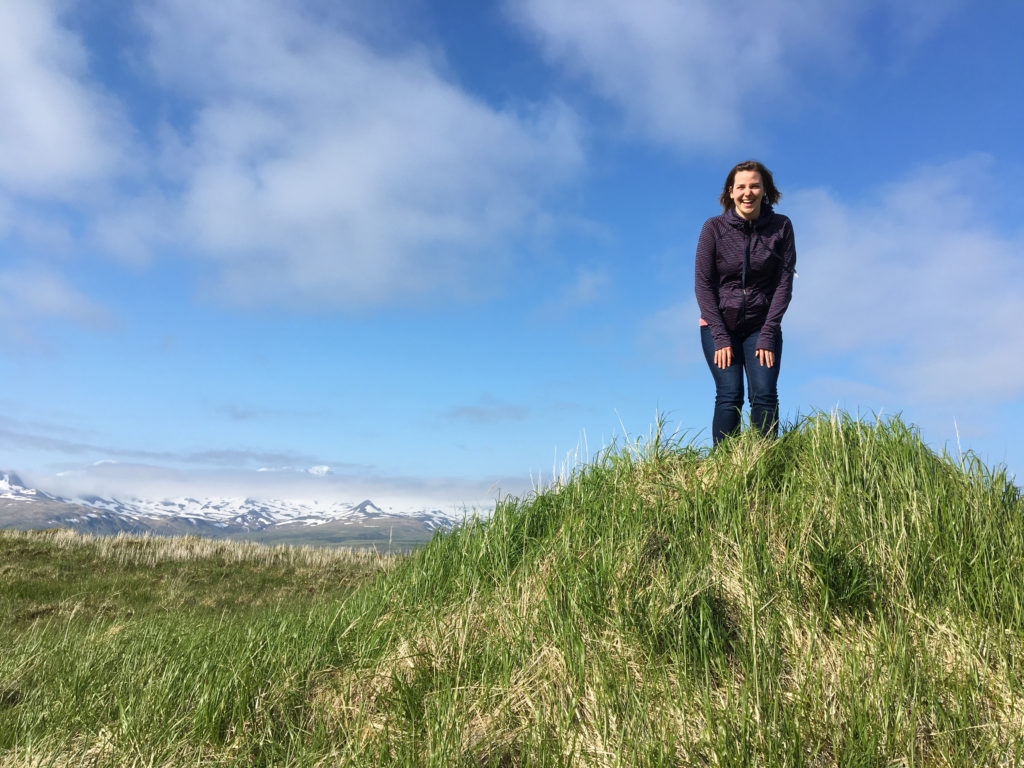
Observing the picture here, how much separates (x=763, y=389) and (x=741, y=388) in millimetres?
222

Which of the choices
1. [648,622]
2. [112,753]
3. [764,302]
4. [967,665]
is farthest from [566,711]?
[764,302]

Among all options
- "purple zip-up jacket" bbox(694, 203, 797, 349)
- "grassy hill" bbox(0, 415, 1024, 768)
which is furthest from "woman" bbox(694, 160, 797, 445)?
"grassy hill" bbox(0, 415, 1024, 768)

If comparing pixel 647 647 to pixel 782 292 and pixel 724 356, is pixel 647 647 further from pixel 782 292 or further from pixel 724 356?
pixel 782 292

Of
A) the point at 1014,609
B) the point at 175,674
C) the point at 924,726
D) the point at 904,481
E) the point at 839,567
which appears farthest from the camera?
the point at 904,481

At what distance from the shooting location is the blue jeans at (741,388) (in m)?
5.85

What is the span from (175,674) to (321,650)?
923 millimetres

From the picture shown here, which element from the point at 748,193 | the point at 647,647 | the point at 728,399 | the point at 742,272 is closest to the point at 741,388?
Result: the point at 728,399

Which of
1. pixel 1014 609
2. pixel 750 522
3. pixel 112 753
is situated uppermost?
pixel 750 522

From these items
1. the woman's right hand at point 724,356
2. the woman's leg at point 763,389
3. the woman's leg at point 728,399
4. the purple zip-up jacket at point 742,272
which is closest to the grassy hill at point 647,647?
the woman's leg at point 763,389

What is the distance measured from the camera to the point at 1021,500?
14.9 feet

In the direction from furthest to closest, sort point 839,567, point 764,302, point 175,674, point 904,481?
point 764,302 < point 904,481 < point 175,674 < point 839,567

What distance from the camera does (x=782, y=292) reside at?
599 cm

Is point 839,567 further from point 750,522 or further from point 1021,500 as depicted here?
point 1021,500

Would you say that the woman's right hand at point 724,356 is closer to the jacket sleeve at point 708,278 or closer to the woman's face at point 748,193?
the jacket sleeve at point 708,278
